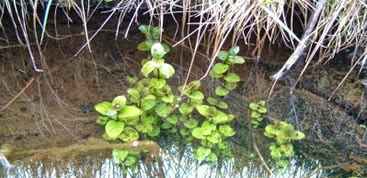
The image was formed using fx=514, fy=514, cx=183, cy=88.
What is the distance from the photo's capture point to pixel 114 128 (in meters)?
1.67

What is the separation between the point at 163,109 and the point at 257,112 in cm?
36

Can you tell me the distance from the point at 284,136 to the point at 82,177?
0.69 metres

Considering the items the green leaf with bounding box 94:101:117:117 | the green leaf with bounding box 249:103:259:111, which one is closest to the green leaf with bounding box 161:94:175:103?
the green leaf with bounding box 94:101:117:117

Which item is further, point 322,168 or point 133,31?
point 133,31

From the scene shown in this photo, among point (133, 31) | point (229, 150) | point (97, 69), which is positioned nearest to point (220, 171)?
point (229, 150)

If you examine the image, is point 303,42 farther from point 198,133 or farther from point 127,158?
point 127,158

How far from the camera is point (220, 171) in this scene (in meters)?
1.64

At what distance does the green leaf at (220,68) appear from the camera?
1986mm

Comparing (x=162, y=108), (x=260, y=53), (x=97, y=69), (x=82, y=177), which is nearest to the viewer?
(x=82, y=177)

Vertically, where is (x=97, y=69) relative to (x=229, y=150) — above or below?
above

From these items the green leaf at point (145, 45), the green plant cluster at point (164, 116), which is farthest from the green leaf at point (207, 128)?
the green leaf at point (145, 45)

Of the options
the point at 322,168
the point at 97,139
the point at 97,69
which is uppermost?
the point at 97,69

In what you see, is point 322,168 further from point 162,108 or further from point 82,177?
point 82,177

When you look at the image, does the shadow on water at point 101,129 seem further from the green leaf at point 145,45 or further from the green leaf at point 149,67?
the green leaf at point 149,67
